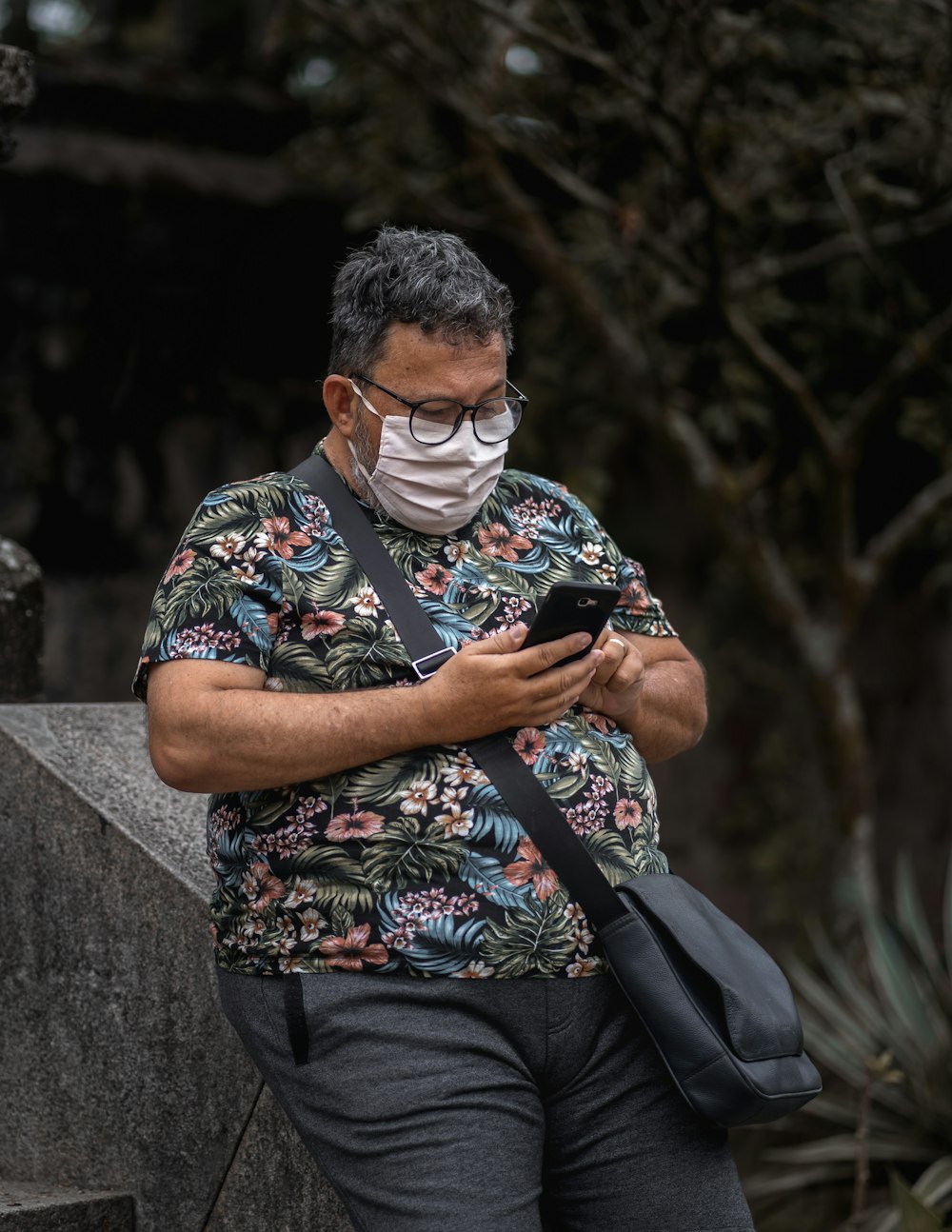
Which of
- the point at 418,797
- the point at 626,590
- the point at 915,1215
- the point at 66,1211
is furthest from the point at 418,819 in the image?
the point at 915,1215

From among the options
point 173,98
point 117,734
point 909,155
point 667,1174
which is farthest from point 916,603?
point 667,1174

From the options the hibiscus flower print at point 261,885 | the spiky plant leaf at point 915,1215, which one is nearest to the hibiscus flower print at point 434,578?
the hibiscus flower print at point 261,885

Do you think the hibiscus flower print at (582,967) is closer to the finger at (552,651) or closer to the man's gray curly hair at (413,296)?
the finger at (552,651)

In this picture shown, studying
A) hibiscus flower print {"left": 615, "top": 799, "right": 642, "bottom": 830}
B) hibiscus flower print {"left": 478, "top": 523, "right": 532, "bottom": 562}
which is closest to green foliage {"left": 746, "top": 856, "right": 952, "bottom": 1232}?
hibiscus flower print {"left": 615, "top": 799, "right": 642, "bottom": 830}

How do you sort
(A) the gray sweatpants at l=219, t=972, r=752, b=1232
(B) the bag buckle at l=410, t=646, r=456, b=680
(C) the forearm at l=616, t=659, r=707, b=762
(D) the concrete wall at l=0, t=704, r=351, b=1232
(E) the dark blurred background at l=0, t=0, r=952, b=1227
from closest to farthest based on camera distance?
(A) the gray sweatpants at l=219, t=972, r=752, b=1232 < (B) the bag buckle at l=410, t=646, r=456, b=680 < (C) the forearm at l=616, t=659, r=707, b=762 < (D) the concrete wall at l=0, t=704, r=351, b=1232 < (E) the dark blurred background at l=0, t=0, r=952, b=1227

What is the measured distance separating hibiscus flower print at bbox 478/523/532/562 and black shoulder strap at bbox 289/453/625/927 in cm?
17

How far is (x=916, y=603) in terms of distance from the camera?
23.1 feet

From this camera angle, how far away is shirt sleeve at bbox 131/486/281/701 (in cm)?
191

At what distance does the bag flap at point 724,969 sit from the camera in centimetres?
Result: 189

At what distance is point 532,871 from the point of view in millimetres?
1918

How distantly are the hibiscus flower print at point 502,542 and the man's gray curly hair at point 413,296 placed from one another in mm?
257

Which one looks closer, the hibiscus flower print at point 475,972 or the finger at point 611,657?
the hibiscus flower print at point 475,972

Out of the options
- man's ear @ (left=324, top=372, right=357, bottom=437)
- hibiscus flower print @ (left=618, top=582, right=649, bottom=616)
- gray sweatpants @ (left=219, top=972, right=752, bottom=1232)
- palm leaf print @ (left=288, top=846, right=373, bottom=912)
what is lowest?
gray sweatpants @ (left=219, top=972, right=752, bottom=1232)

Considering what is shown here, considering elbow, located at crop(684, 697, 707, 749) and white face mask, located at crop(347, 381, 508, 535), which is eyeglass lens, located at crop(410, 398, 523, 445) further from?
elbow, located at crop(684, 697, 707, 749)
